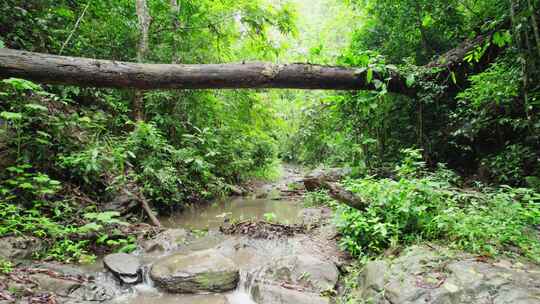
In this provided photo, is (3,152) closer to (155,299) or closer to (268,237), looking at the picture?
(155,299)

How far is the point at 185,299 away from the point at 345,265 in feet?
6.39

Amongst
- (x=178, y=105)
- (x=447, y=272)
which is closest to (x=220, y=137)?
(x=178, y=105)

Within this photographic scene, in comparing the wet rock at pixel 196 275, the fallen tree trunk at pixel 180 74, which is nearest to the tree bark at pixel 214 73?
the fallen tree trunk at pixel 180 74

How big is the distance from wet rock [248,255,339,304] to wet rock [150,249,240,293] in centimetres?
31

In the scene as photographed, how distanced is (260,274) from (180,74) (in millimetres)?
3153

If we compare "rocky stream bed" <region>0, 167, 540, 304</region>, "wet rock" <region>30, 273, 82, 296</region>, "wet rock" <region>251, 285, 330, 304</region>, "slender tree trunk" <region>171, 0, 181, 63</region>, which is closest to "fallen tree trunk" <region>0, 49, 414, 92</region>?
"rocky stream bed" <region>0, 167, 540, 304</region>

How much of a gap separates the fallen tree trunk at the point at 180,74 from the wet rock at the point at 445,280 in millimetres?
3175

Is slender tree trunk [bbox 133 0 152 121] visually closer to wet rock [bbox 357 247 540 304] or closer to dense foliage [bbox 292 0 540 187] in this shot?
dense foliage [bbox 292 0 540 187]

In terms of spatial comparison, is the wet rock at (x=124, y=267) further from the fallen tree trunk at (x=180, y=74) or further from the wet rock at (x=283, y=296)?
the fallen tree trunk at (x=180, y=74)

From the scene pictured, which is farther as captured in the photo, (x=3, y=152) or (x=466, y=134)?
(x=466, y=134)

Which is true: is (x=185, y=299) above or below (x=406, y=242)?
below

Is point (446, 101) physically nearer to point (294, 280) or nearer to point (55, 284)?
point (294, 280)

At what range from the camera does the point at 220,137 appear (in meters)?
7.62

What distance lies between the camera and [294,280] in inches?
130
